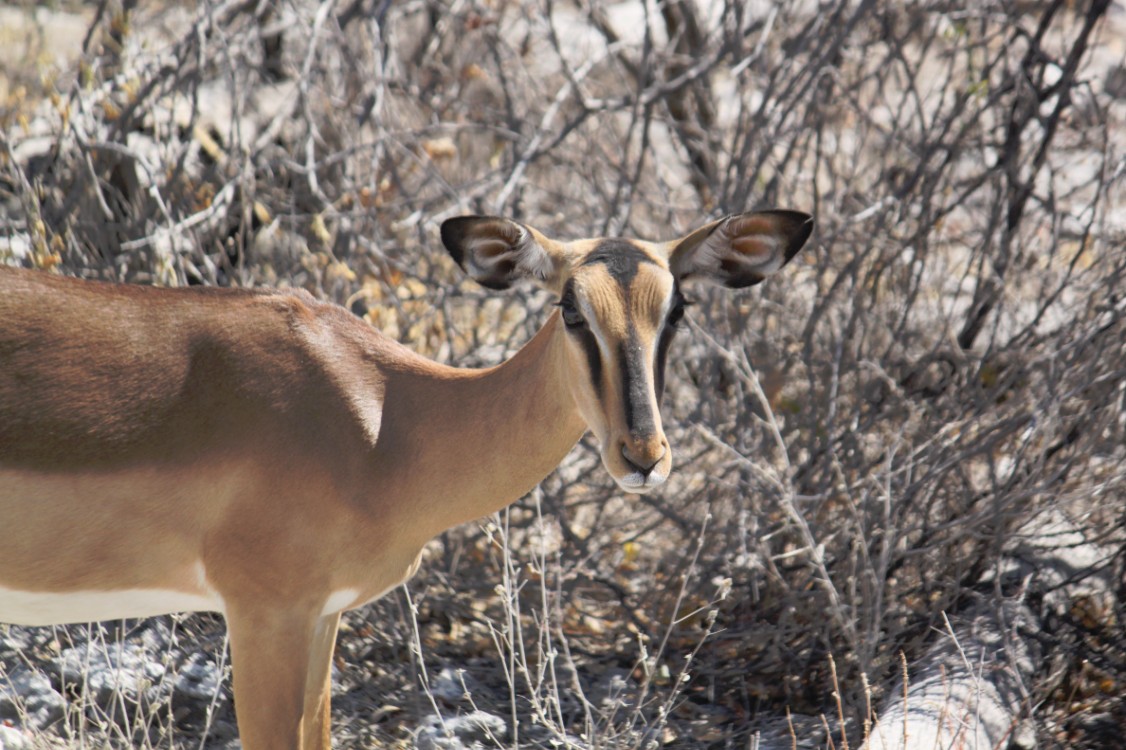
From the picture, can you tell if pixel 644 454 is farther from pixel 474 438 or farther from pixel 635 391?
pixel 474 438

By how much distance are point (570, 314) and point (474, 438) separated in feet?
1.95

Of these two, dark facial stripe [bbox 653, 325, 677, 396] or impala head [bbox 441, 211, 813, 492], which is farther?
dark facial stripe [bbox 653, 325, 677, 396]

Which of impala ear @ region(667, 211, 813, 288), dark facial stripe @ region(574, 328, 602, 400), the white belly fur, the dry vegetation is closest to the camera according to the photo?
dark facial stripe @ region(574, 328, 602, 400)

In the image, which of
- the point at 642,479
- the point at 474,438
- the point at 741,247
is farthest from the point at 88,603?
the point at 741,247

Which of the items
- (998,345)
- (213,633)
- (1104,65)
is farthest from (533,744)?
(1104,65)

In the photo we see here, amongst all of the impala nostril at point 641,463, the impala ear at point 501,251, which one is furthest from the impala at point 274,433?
the impala nostril at point 641,463

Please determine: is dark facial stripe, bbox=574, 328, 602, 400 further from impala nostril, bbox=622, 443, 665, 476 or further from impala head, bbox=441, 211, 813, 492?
impala nostril, bbox=622, 443, 665, 476

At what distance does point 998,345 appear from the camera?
240 inches

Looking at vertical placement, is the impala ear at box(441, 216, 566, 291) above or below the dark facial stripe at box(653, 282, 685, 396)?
above

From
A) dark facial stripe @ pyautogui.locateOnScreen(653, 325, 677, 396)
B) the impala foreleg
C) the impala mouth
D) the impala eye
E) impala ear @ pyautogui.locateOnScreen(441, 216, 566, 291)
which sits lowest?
the impala foreleg

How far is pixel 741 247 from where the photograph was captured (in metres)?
3.80

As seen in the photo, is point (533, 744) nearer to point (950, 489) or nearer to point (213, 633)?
point (213, 633)

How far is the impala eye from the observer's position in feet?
11.2

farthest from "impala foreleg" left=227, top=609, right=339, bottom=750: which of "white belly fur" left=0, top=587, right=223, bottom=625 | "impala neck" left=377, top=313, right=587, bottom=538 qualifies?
"impala neck" left=377, top=313, right=587, bottom=538
